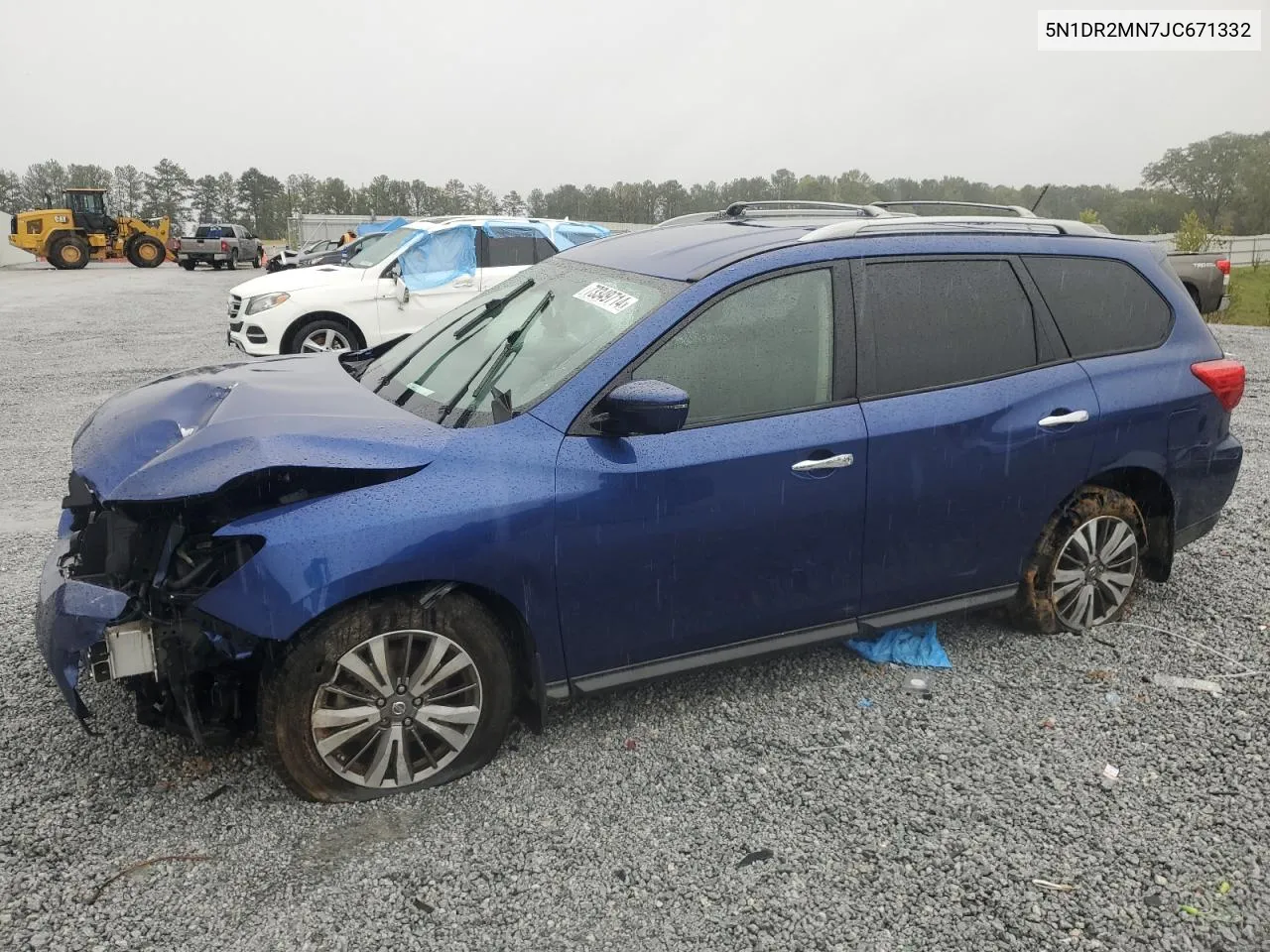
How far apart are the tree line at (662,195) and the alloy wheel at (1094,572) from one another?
1.69 metres

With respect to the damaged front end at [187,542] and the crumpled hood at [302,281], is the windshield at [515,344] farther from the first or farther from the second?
the crumpled hood at [302,281]

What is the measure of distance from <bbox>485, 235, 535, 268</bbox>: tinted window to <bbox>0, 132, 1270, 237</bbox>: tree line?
6.72 ft

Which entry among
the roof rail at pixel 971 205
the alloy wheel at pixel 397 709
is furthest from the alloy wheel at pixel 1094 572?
the alloy wheel at pixel 397 709

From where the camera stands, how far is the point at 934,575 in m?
3.52

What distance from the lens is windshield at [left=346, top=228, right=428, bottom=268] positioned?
11203 mm

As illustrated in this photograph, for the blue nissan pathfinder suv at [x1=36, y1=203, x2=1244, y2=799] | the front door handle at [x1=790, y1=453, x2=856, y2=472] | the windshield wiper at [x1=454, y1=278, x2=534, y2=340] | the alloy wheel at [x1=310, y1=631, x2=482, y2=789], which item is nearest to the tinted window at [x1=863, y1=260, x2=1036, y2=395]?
the blue nissan pathfinder suv at [x1=36, y1=203, x2=1244, y2=799]

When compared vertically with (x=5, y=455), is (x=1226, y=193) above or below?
above

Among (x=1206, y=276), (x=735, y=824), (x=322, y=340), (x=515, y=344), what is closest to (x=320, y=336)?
(x=322, y=340)

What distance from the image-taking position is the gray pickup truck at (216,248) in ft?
119

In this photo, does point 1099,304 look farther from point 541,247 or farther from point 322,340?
point 541,247

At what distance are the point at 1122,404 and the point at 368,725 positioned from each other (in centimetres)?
→ 312

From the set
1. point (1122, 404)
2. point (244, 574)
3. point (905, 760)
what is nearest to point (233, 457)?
point (244, 574)

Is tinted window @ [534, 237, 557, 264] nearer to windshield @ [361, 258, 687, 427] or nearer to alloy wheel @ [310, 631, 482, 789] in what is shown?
windshield @ [361, 258, 687, 427]

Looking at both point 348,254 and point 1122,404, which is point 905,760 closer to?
point 1122,404
